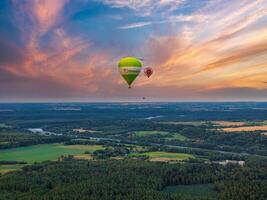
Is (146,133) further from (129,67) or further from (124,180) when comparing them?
(129,67)

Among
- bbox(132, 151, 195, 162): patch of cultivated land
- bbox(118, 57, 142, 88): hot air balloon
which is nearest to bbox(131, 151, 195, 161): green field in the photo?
bbox(132, 151, 195, 162): patch of cultivated land

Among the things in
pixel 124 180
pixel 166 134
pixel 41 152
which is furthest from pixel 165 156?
pixel 166 134

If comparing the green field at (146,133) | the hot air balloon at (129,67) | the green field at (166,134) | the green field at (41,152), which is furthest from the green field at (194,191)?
the green field at (146,133)

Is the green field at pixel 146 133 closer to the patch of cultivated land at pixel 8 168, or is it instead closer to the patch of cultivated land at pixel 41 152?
the patch of cultivated land at pixel 41 152

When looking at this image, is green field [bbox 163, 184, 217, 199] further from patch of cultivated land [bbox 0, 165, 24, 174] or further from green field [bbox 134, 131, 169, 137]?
green field [bbox 134, 131, 169, 137]

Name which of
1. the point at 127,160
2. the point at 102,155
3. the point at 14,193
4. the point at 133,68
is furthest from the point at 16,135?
the point at 133,68
